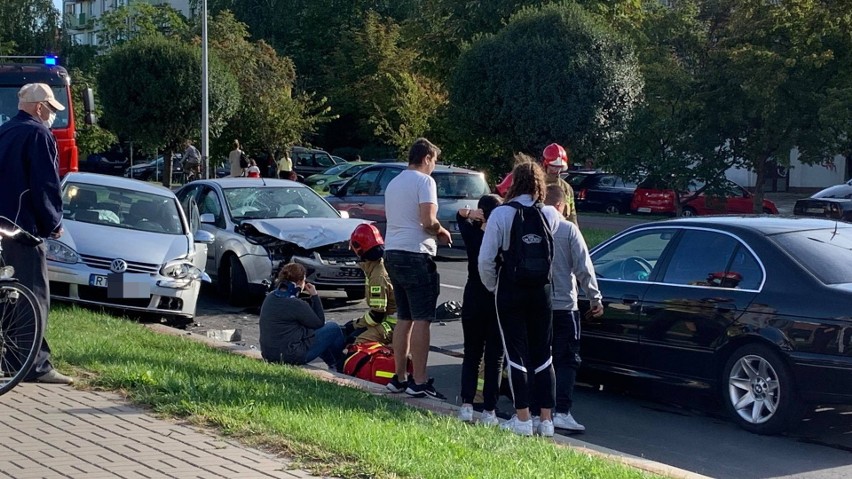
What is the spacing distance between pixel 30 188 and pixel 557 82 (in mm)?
25027

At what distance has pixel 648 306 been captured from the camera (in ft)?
29.7

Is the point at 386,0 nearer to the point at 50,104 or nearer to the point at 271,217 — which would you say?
the point at 271,217

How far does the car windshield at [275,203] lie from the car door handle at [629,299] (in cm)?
706

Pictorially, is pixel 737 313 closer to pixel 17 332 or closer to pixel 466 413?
pixel 466 413

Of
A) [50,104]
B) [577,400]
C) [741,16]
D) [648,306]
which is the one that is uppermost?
[741,16]

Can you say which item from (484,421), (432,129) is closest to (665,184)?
(432,129)

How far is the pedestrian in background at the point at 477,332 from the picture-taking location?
25.6 feet

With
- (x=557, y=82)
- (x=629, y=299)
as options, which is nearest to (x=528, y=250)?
(x=629, y=299)

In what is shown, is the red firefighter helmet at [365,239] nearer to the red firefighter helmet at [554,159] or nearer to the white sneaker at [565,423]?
the red firefighter helmet at [554,159]

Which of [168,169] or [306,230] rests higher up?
[306,230]

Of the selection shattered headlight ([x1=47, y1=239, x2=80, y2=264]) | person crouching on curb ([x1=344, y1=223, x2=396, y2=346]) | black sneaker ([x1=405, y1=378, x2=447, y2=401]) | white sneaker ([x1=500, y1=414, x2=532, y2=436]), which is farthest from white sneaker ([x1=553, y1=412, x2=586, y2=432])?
shattered headlight ([x1=47, y1=239, x2=80, y2=264])

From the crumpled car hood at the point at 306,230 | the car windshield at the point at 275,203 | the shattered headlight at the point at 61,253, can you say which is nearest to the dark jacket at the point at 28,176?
the shattered headlight at the point at 61,253

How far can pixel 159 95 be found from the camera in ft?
126

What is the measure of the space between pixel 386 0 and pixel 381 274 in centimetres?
5955
